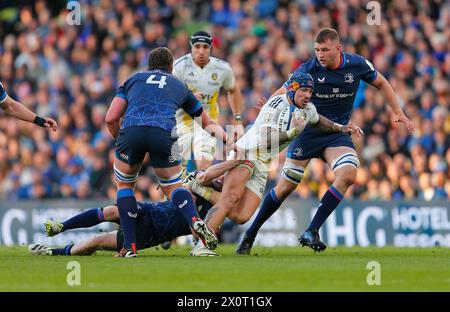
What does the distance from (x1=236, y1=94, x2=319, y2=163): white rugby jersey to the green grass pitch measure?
1.32 metres

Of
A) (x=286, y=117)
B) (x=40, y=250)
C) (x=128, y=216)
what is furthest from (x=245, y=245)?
(x=40, y=250)

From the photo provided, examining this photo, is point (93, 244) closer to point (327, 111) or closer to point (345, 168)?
point (345, 168)

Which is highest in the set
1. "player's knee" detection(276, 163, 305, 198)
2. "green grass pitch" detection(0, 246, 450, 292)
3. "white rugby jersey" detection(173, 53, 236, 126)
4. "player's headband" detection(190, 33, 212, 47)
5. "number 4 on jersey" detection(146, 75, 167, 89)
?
"player's headband" detection(190, 33, 212, 47)

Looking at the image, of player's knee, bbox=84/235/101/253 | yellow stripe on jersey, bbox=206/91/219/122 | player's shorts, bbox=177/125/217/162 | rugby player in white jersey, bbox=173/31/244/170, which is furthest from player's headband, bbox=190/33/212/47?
player's knee, bbox=84/235/101/253

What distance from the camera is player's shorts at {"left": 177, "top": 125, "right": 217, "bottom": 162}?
16.0 m

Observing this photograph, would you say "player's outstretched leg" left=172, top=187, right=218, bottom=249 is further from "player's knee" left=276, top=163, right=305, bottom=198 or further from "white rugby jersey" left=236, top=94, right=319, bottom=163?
"player's knee" left=276, top=163, right=305, bottom=198

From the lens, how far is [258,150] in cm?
1386

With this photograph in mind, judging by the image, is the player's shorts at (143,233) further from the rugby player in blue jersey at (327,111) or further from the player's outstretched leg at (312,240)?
the player's outstretched leg at (312,240)

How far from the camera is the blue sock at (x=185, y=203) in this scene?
12.4m

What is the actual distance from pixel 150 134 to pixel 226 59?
12595 mm

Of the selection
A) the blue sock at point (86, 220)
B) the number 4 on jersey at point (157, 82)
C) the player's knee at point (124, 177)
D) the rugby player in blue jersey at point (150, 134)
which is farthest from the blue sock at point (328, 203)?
the number 4 on jersey at point (157, 82)
